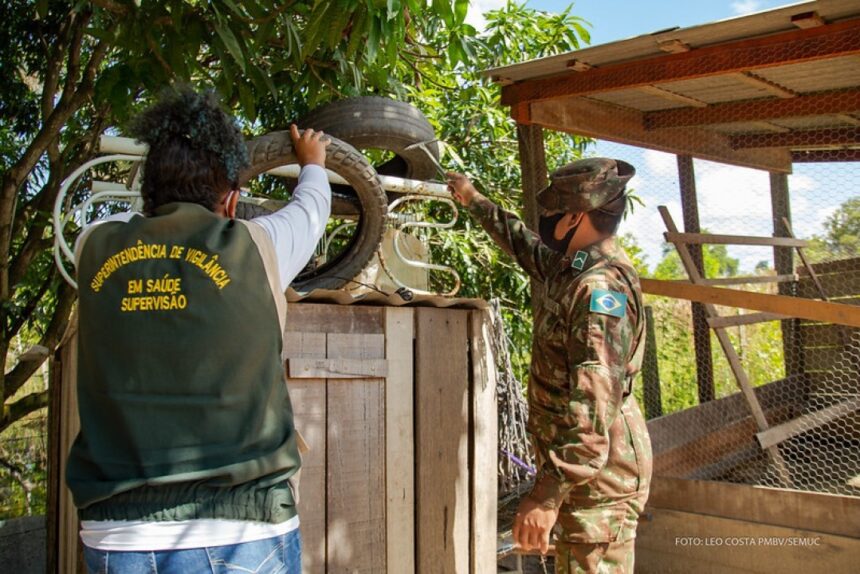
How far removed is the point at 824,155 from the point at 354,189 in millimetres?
3974

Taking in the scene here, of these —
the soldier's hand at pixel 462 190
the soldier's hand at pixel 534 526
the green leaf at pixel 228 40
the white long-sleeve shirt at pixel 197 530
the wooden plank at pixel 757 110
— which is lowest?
the soldier's hand at pixel 534 526

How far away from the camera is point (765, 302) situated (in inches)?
171

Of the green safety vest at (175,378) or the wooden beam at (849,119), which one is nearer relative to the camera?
the green safety vest at (175,378)

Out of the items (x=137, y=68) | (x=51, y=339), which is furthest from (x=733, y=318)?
(x=51, y=339)

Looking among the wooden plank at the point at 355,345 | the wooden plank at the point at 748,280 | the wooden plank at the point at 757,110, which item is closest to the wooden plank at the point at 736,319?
the wooden plank at the point at 748,280

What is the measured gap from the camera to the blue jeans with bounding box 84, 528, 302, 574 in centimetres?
159

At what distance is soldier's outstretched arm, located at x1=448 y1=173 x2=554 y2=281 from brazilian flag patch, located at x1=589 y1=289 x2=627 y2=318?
547 millimetres

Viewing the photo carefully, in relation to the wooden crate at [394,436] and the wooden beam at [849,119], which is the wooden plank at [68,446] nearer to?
the wooden crate at [394,436]

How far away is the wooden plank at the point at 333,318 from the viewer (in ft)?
8.79

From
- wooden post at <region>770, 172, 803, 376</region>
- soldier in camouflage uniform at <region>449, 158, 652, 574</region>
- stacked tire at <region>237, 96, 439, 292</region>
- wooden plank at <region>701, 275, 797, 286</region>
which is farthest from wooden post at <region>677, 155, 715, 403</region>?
soldier in camouflage uniform at <region>449, 158, 652, 574</region>

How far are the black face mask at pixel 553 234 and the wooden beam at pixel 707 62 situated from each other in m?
1.37

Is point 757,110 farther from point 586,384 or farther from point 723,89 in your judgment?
point 586,384

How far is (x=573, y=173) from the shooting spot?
2932 mm

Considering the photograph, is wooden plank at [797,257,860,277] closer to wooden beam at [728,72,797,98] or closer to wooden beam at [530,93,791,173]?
Result: wooden beam at [530,93,791,173]
